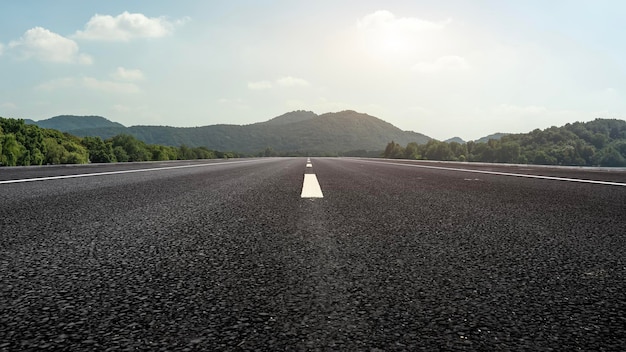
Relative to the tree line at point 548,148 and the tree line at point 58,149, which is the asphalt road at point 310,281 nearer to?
the tree line at point 58,149

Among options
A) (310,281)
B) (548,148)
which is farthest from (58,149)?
(548,148)

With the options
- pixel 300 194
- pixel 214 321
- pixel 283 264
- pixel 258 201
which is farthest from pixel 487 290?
pixel 300 194

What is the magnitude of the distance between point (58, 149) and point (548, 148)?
98.5 metres

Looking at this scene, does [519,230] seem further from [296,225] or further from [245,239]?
[245,239]

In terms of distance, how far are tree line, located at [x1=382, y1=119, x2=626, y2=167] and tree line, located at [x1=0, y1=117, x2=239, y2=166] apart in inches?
2766

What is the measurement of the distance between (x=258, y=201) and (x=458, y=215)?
7.17 feet

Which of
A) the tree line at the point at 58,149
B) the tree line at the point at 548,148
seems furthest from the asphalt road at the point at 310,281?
the tree line at the point at 548,148

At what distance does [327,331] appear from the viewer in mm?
1338

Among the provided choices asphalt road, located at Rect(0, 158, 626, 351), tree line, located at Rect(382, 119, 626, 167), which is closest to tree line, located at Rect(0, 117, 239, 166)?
asphalt road, located at Rect(0, 158, 626, 351)

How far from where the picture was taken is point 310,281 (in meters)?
1.88

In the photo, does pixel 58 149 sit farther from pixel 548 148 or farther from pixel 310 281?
pixel 548 148

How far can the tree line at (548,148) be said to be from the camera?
90.0 m

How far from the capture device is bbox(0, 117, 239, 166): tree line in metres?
45.4

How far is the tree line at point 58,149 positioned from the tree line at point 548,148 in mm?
70267
